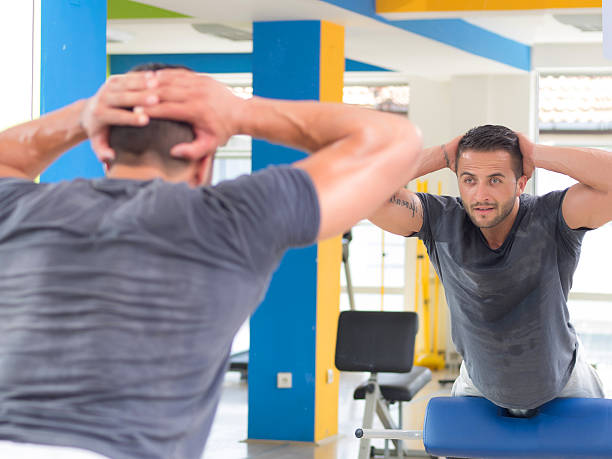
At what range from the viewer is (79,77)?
3572mm

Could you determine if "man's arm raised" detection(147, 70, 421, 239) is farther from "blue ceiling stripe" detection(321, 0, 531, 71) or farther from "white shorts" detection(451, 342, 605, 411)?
"blue ceiling stripe" detection(321, 0, 531, 71)

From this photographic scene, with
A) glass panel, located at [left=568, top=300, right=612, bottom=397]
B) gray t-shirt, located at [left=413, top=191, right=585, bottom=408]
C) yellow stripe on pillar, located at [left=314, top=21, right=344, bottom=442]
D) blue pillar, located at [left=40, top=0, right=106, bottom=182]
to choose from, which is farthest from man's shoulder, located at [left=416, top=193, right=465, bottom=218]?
glass panel, located at [left=568, top=300, right=612, bottom=397]

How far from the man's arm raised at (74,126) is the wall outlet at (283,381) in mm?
4429

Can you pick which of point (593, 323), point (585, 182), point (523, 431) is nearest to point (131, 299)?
point (585, 182)

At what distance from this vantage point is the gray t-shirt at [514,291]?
2.76m

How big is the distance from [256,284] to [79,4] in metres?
2.81

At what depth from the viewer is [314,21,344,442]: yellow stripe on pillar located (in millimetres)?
5672

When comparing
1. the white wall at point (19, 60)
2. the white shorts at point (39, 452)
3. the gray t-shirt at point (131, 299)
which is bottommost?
the white shorts at point (39, 452)

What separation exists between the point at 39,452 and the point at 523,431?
228 cm

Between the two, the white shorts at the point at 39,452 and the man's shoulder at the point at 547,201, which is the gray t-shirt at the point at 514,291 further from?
the white shorts at the point at 39,452

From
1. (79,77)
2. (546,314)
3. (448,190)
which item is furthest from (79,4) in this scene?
(448,190)

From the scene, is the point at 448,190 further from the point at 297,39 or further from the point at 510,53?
the point at 297,39

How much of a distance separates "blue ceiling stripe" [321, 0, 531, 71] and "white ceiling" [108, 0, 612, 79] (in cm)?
5

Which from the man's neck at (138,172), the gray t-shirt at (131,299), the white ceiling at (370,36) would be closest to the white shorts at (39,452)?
the gray t-shirt at (131,299)
